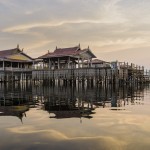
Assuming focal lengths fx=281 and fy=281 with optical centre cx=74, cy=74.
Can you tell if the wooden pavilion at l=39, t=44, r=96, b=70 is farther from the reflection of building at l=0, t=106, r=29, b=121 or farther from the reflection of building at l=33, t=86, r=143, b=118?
the reflection of building at l=0, t=106, r=29, b=121

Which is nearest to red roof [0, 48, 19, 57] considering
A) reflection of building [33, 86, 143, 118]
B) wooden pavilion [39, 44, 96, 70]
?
wooden pavilion [39, 44, 96, 70]

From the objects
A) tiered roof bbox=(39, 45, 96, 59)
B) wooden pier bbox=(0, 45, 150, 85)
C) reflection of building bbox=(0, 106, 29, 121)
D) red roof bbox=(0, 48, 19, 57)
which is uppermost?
red roof bbox=(0, 48, 19, 57)

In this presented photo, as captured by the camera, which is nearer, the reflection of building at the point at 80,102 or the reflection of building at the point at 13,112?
the reflection of building at the point at 13,112

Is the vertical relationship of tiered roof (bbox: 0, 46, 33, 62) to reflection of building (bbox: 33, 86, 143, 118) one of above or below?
above

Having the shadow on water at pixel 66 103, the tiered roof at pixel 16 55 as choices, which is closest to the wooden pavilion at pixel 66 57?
the tiered roof at pixel 16 55

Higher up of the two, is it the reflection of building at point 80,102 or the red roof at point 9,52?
the red roof at point 9,52

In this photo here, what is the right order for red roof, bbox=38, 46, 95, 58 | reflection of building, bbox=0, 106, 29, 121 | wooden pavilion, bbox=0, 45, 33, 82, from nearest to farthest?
1. reflection of building, bbox=0, 106, 29, 121
2. red roof, bbox=38, 46, 95, 58
3. wooden pavilion, bbox=0, 45, 33, 82

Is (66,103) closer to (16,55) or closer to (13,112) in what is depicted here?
(13,112)

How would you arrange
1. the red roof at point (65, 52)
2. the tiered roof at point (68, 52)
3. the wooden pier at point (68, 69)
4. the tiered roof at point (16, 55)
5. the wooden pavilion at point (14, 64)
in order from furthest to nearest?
the tiered roof at point (16, 55) → the wooden pavilion at point (14, 64) → the red roof at point (65, 52) → the tiered roof at point (68, 52) → the wooden pier at point (68, 69)

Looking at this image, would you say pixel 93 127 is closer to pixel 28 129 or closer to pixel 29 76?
pixel 28 129

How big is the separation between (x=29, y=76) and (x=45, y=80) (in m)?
8.19

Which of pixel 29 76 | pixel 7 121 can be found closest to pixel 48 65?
pixel 29 76

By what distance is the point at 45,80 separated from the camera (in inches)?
1698

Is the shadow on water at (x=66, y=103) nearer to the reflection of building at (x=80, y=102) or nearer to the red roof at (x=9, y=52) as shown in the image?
the reflection of building at (x=80, y=102)
